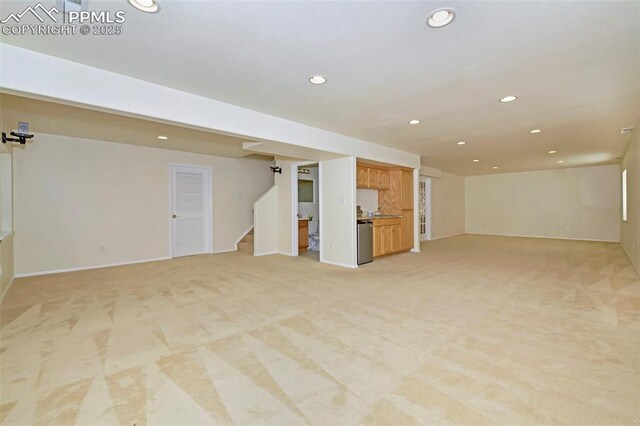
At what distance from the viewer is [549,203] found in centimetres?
995

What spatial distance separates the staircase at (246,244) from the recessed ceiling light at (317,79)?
517 centimetres

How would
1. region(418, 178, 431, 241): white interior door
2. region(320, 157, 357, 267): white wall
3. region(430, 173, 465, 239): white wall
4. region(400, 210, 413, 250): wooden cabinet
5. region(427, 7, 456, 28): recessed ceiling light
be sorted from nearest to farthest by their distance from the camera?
region(427, 7, 456, 28): recessed ceiling light < region(320, 157, 357, 267): white wall < region(400, 210, 413, 250): wooden cabinet < region(418, 178, 431, 241): white interior door < region(430, 173, 465, 239): white wall

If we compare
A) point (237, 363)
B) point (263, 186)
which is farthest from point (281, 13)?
point (263, 186)

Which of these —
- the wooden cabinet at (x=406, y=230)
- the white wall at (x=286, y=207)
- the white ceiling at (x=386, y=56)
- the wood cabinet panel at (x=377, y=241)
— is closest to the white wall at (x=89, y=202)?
the white wall at (x=286, y=207)

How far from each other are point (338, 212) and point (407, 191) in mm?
2480

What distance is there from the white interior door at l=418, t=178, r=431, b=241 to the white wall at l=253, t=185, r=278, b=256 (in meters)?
5.13

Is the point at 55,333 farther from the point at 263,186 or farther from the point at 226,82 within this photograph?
the point at 263,186

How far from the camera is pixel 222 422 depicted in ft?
5.23

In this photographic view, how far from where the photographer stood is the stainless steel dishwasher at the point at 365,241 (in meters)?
5.81

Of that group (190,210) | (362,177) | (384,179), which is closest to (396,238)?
(384,179)

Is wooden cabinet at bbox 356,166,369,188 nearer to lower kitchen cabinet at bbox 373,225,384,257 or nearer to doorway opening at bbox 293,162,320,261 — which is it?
lower kitchen cabinet at bbox 373,225,384,257

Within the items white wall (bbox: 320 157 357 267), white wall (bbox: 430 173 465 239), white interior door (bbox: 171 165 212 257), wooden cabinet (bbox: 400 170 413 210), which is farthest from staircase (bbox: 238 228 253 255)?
white wall (bbox: 430 173 465 239)

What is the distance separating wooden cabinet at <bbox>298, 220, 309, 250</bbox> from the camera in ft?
25.5

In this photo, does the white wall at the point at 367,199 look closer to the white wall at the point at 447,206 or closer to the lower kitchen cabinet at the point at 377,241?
the lower kitchen cabinet at the point at 377,241
